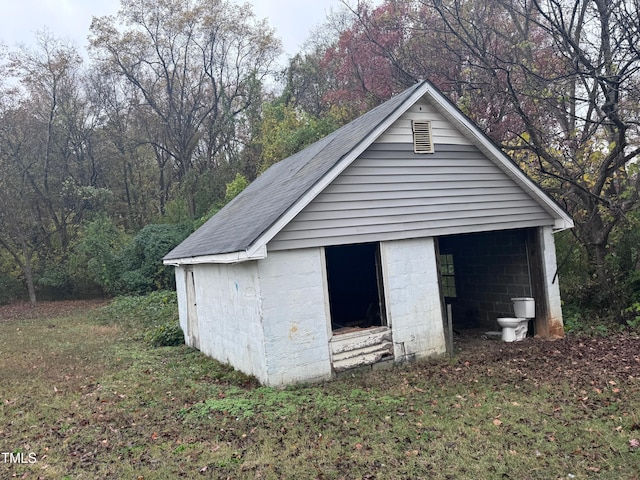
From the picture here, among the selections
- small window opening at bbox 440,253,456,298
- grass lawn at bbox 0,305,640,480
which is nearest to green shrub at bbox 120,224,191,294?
grass lawn at bbox 0,305,640,480

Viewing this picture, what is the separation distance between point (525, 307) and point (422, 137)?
4.21 m

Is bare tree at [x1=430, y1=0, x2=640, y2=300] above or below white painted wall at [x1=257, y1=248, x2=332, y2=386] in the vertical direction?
above

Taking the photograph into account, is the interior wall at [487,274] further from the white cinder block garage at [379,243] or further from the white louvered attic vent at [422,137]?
the white louvered attic vent at [422,137]

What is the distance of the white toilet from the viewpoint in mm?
10157

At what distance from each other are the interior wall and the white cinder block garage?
0.17ft

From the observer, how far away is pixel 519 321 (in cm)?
1015

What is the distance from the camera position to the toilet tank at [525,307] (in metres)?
10.3

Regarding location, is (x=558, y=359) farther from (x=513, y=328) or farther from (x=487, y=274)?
(x=487, y=274)

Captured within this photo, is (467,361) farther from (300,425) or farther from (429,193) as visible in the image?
(300,425)

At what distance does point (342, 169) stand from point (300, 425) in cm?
408

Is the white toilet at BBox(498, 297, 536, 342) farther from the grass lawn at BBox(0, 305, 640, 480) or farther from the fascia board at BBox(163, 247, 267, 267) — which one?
the fascia board at BBox(163, 247, 267, 267)

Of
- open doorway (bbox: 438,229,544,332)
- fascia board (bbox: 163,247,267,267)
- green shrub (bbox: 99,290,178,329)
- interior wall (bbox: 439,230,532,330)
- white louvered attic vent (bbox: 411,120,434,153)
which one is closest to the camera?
fascia board (bbox: 163,247,267,267)

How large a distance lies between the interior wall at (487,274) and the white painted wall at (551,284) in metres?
0.41

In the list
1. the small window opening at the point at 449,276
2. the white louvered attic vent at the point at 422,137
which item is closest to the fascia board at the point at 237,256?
the white louvered attic vent at the point at 422,137
